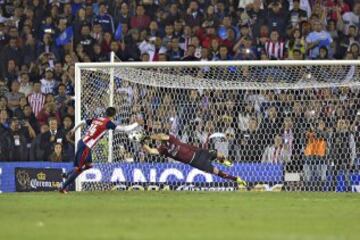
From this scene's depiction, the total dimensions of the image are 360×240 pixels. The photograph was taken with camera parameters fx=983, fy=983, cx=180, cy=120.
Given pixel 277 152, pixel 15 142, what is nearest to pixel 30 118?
pixel 15 142

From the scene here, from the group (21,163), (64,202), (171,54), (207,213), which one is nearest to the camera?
(207,213)

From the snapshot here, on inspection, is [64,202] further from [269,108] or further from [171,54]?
[171,54]

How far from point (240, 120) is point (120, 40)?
20.8 feet

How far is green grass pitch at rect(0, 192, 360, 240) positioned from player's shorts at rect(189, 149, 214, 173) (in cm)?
60

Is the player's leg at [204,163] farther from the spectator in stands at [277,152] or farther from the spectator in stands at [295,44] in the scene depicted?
the spectator in stands at [295,44]

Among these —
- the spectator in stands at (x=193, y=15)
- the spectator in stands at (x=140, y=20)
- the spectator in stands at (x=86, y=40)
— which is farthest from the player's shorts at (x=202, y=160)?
the spectator in stands at (x=140, y=20)

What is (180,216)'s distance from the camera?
609 inches

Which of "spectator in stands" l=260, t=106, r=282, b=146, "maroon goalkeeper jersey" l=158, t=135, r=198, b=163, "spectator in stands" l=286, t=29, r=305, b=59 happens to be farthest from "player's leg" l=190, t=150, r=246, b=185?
"spectator in stands" l=286, t=29, r=305, b=59

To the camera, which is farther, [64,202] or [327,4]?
[327,4]

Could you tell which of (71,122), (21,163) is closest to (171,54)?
(71,122)

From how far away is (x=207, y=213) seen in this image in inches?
628

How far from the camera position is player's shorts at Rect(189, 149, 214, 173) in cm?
2084

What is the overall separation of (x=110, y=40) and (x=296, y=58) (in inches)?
218

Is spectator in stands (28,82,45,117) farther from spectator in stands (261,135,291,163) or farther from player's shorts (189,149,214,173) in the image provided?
player's shorts (189,149,214,173)
